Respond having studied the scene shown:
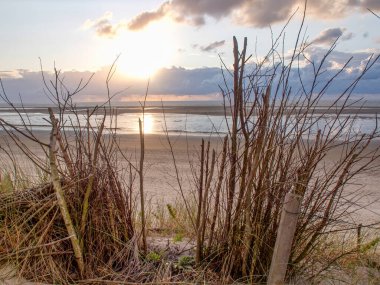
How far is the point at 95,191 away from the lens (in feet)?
11.0

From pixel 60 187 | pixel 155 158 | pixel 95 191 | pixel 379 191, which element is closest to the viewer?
pixel 60 187

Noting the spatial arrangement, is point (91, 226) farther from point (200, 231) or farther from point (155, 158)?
point (155, 158)

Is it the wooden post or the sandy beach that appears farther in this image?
the sandy beach

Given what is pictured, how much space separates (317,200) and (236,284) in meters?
0.84

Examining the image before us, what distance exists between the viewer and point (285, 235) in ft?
8.74

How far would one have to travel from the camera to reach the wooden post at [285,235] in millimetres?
2600

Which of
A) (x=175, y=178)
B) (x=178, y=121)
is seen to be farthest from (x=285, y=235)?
(x=178, y=121)

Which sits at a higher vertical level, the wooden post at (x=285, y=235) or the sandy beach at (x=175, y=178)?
the wooden post at (x=285, y=235)

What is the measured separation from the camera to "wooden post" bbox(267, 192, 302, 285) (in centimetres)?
260

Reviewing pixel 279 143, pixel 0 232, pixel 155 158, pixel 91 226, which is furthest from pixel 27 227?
pixel 155 158

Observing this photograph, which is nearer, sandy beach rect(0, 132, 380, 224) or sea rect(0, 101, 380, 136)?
sea rect(0, 101, 380, 136)

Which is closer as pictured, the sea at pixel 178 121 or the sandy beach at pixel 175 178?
the sea at pixel 178 121

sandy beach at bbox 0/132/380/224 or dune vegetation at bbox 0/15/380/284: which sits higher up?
dune vegetation at bbox 0/15/380/284

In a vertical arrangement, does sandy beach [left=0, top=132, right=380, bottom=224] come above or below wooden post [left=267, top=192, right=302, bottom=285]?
below
